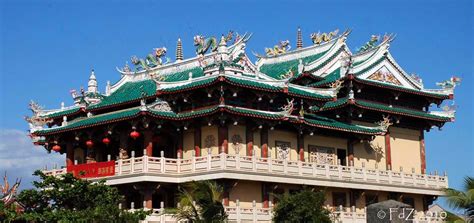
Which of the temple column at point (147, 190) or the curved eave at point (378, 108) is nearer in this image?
the temple column at point (147, 190)

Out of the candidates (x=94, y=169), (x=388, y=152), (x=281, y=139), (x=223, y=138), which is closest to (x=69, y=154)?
(x=94, y=169)

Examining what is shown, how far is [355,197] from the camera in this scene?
143 ft

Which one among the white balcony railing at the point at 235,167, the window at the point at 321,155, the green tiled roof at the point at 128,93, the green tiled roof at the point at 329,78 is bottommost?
the white balcony railing at the point at 235,167

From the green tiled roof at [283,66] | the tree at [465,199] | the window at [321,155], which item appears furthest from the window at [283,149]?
the tree at [465,199]

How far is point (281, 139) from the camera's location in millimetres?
41188

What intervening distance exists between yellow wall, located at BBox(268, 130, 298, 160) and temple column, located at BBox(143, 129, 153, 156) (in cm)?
618

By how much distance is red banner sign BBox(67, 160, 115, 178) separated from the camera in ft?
124

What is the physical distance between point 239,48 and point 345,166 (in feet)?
27.9

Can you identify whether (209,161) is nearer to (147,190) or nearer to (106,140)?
(147,190)

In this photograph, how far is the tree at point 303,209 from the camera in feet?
97.8

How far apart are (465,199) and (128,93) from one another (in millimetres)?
24951

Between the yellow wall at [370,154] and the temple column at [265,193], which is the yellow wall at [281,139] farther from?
the yellow wall at [370,154]

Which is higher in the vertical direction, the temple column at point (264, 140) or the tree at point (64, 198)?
the temple column at point (264, 140)

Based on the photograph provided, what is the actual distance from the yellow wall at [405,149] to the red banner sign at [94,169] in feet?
58.4
